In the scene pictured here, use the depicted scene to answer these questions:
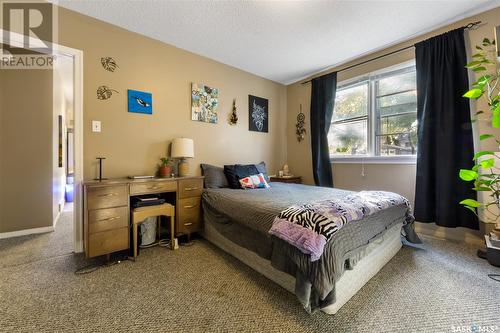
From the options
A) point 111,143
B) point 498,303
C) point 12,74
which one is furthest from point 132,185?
point 498,303

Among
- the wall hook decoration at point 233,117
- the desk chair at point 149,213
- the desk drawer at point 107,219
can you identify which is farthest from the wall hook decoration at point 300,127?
the desk drawer at point 107,219

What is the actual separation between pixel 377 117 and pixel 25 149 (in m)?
5.05

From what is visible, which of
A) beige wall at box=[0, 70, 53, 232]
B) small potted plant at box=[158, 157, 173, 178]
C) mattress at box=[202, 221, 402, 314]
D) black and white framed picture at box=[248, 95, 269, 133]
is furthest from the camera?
black and white framed picture at box=[248, 95, 269, 133]

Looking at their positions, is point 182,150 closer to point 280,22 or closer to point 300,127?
point 280,22

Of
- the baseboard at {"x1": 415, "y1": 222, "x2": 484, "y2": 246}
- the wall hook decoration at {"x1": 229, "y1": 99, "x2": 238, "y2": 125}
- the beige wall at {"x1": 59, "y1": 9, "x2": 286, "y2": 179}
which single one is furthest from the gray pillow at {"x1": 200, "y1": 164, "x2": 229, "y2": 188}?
the baseboard at {"x1": 415, "y1": 222, "x2": 484, "y2": 246}

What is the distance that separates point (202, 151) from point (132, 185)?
47.4 inches

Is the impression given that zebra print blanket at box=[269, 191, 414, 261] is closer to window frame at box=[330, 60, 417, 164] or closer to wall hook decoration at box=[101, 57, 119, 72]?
window frame at box=[330, 60, 417, 164]

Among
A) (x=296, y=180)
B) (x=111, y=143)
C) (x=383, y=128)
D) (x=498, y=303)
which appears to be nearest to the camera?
(x=498, y=303)

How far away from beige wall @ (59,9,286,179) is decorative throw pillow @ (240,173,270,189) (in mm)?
697

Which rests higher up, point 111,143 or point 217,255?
point 111,143

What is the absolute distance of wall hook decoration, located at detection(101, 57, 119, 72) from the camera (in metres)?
2.34

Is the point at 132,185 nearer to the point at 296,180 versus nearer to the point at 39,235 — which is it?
the point at 39,235

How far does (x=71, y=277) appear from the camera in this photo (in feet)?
5.75

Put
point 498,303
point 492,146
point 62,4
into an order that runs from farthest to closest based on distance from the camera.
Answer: point 492,146
point 62,4
point 498,303
